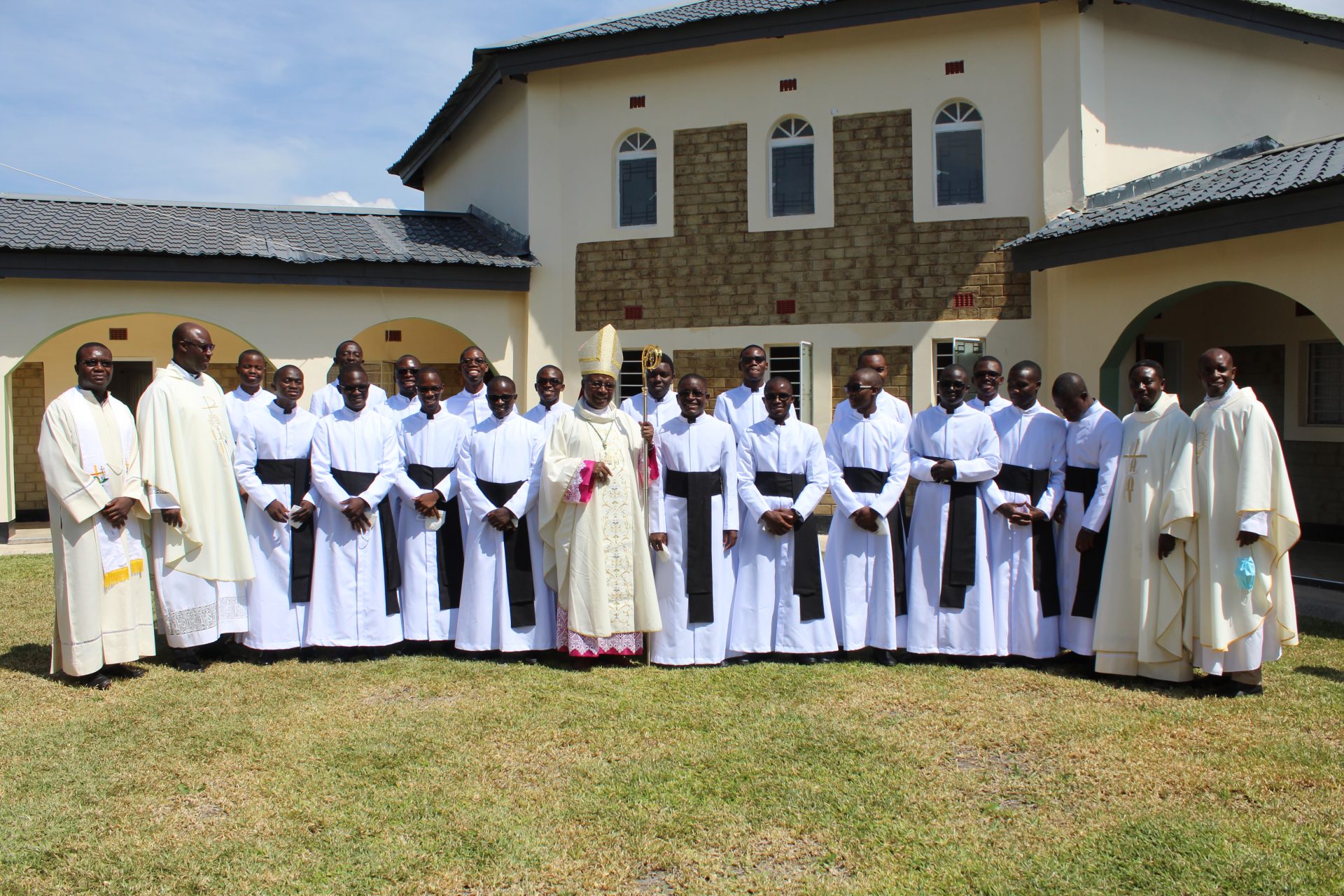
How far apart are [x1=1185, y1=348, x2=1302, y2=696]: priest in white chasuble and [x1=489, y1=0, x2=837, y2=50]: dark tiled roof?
351 inches

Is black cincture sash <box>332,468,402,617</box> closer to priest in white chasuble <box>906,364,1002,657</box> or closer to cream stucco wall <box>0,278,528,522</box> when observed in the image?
priest in white chasuble <box>906,364,1002,657</box>

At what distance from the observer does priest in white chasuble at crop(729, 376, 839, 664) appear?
6551mm

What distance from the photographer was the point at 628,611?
21.2ft

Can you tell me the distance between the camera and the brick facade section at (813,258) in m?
12.8

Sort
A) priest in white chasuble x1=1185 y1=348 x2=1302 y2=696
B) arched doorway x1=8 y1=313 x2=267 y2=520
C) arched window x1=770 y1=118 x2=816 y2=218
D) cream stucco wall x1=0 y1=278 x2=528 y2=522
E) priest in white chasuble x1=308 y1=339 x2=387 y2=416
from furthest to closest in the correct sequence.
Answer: arched doorway x1=8 y1=313 x2=267 y2=520, arched window x1=770 y1=118 x2=816 y2=218, cream stucco wall x1=0 y1=278 x2=528 y2=522, priest in white chasuble x1=308 y1=339 x2=387 y2=416, priest in white chasuble x1=1185 y1=348 x2=1302 y2=696

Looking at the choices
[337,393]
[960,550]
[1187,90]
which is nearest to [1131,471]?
[960,550]

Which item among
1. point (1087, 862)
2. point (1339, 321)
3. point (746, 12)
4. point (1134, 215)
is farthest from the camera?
point (746, 12)

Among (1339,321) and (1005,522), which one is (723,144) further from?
(1005,522)

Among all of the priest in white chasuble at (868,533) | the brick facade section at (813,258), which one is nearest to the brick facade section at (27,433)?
the brick facade section at (813,258)

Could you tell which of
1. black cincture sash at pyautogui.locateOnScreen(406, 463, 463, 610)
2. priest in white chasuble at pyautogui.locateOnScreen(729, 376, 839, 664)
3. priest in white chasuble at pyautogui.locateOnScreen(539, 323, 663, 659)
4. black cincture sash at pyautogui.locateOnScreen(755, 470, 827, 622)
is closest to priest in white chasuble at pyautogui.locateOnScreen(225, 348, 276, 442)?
black cincture sash at pyautogui.locateOnScreen(406, 463, 463, 610)

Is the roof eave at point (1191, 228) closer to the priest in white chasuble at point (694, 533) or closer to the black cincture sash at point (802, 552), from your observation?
the black cincture sash at point (802, 552)

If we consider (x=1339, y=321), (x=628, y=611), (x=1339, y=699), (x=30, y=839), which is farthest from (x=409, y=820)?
(x=1339, y=321)

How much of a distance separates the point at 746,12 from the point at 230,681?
1043cm

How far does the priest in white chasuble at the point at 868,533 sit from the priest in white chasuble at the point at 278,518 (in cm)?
363
